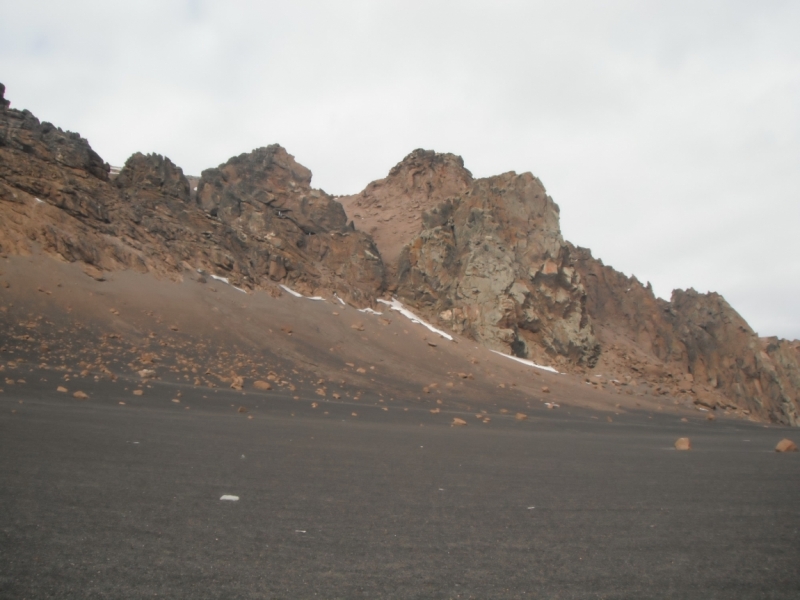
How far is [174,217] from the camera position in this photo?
35.4 metres

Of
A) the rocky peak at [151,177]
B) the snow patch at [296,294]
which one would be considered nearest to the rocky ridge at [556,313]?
the snow patch at [296,294]

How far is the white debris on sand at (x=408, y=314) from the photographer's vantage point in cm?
3834

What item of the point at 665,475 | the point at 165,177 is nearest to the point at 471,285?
the point at 165,177

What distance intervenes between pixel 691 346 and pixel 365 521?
178ft

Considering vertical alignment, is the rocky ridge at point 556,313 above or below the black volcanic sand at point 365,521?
above

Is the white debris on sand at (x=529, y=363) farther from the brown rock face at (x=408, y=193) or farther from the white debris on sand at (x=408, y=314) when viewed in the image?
the brown rock face at (x=408, y=193)

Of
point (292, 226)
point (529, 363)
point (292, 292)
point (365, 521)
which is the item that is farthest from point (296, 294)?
point (365, 521)

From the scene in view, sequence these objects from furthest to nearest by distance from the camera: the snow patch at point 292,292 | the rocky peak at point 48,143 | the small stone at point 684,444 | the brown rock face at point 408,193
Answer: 1. the brown rock face at point 408,193
2. the snow patch at point 292,292
3. the rocky peak at point 48,143
4. the small stone at point 684,444

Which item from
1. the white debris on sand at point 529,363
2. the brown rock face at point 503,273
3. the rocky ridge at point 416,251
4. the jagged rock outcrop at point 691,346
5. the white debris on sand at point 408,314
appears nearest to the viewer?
the rocky ridge at point 416,251

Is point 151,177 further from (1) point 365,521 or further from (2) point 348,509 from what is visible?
(1) point 365,521

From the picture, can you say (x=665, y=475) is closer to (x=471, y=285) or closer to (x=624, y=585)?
(x=624, y=585)

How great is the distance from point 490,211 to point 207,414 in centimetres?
3598

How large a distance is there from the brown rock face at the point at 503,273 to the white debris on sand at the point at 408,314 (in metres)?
1.89

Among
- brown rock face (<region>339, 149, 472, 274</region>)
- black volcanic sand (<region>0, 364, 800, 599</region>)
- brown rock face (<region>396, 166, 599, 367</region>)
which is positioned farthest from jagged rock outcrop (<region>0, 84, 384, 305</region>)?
black volcanic sand (<region>0, 364, 800, 599</region>)
